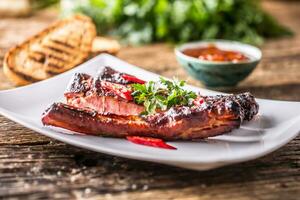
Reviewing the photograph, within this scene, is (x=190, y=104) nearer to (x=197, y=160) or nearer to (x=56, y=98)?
(x=197, y=160)

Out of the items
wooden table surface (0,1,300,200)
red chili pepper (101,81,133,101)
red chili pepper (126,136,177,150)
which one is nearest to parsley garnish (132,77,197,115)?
red chili pepper (101,81,133,101)

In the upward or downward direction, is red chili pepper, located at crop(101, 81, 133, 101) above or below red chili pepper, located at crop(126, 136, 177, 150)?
above

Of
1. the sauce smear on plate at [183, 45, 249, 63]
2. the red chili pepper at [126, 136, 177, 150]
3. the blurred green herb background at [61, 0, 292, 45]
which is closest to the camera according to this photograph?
the red chili pepper at [126, 136, 177, 150]

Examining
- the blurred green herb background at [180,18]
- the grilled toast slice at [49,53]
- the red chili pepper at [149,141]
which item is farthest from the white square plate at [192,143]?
the blurred green herb background at [180,18]

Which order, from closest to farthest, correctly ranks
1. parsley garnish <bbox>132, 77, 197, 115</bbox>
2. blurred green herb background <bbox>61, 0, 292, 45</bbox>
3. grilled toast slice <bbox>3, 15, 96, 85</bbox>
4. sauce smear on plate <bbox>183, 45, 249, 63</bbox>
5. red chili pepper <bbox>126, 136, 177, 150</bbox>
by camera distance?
red chili pepper <bbox>126, 136, 177, 150</bbox>
parsley garnish <bbox>132, 77, 197, 115</bbox>
grilled toast slice <bbox>3, 15, 96, 85</bbox>
sauce smear on plate <bbox>183, 45, 249, 63</bbox>
blurred green herb background <bbox>61, 0, 292, 45</bbox>

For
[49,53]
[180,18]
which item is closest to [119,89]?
[49,53]

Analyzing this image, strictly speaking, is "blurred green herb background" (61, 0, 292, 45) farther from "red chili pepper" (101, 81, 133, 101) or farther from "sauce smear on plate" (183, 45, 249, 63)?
→ "red chili pepper" (101, 81, 133, 101)

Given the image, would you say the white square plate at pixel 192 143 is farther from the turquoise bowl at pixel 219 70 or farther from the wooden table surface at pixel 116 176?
the turquoise bowl at pixel 219 70
